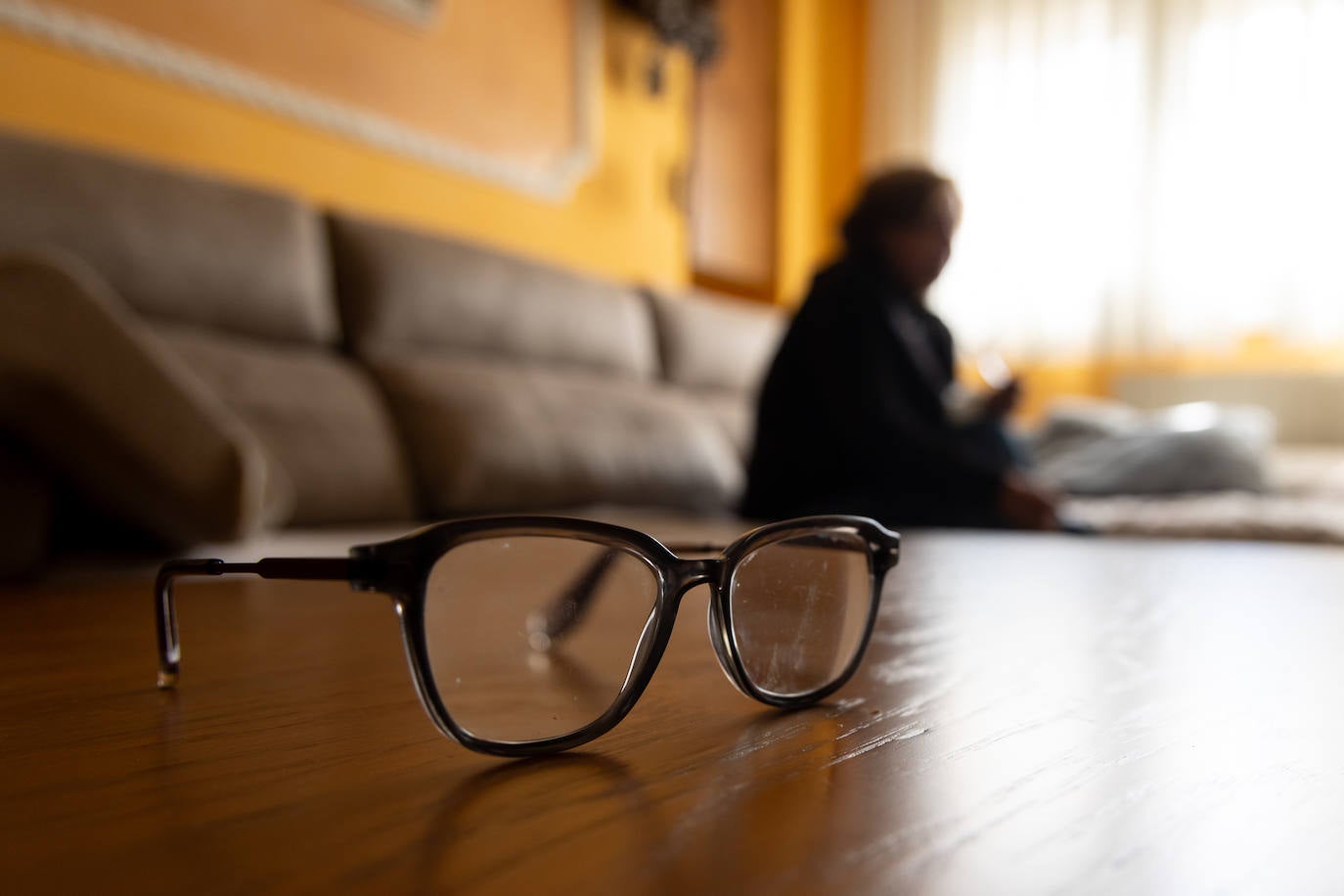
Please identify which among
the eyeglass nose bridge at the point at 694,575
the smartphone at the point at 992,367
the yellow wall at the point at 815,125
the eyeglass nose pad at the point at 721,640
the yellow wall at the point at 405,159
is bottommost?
the eyeglass nose pad at the point at 721,640

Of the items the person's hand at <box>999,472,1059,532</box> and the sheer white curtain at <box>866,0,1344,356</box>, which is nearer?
the person's hand at <box>999,472,1059,532</box>

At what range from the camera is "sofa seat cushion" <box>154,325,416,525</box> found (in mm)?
1393

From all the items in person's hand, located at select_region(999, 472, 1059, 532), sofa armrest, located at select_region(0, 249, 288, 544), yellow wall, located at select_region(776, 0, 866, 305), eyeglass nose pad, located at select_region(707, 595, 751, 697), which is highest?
yellow wall, located at select_region(776, 0, 866, 305)

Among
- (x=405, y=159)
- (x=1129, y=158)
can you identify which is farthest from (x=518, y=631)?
(x=1129, y=158)

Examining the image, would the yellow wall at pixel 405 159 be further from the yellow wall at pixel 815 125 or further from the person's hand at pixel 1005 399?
the person's hand at pixel 1005 399

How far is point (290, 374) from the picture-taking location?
1.53 metres

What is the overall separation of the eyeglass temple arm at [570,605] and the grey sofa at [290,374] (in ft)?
1.86

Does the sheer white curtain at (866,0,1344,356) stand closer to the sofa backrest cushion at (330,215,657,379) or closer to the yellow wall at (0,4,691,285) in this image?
the yellow wall at (0,4,691,285)

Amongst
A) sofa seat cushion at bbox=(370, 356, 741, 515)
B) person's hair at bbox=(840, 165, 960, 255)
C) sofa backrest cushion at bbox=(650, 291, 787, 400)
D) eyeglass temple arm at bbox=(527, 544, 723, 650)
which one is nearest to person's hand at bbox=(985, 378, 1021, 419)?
person's hair at bbox=(840, 165, 960, 255)

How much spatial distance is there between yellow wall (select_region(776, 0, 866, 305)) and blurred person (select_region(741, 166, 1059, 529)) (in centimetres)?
203

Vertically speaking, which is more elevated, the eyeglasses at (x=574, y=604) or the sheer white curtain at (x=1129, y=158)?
the sheer white curtain at (x=1129, y=158)

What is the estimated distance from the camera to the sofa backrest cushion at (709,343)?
8.46 ft

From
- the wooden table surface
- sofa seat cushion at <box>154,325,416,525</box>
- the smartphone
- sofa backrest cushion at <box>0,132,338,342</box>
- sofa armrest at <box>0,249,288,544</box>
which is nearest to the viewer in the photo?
the wooden table surface

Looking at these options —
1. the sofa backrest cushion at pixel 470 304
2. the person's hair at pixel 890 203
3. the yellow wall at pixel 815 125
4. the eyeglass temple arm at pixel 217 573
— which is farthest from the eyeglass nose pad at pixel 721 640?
the yellow wall at pixel 815 125
